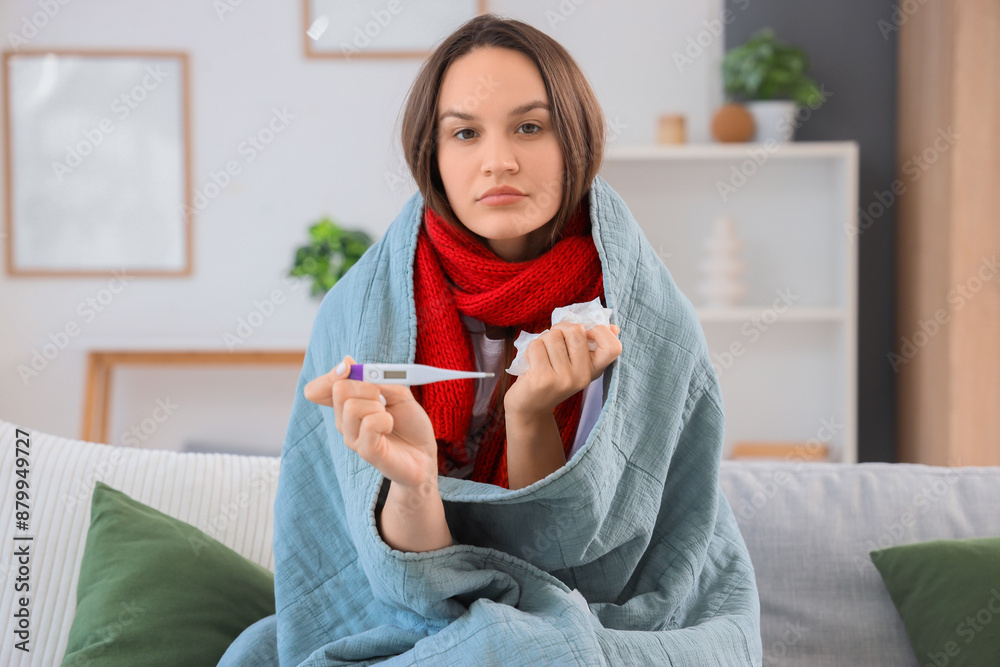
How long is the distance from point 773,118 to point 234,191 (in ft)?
6.73

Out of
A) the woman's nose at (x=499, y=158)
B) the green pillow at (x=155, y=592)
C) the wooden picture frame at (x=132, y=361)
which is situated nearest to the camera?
the woman's nose at (x=499, y=158)

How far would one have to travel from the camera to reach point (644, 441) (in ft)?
3.67

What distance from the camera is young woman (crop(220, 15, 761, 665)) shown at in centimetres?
99

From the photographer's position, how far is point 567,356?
0.99 meters

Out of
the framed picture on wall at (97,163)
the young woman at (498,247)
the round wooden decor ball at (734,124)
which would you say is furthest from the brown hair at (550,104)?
the framed picture on wall at (97,163)

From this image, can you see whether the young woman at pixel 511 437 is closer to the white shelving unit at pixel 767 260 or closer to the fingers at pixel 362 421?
the fingers at pixel 362 421

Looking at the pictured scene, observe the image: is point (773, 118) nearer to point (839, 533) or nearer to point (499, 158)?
point (839, 533)

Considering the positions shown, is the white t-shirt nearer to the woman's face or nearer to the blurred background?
the woman's face

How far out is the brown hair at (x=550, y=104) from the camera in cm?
113

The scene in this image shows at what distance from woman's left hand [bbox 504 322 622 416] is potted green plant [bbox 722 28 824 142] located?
2.26 meters

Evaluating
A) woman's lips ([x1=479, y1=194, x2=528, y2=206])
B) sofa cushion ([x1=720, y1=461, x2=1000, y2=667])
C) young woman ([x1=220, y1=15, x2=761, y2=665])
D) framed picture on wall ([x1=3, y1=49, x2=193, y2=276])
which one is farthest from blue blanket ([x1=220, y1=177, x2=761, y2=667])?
framed picture on wall ([x1=3, y1=49, x2=193, y2=276])

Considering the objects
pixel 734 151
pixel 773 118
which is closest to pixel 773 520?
pixel 734 151

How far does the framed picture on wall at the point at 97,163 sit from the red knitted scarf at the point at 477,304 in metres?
2.48

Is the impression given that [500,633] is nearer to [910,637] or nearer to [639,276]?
[639,276]
